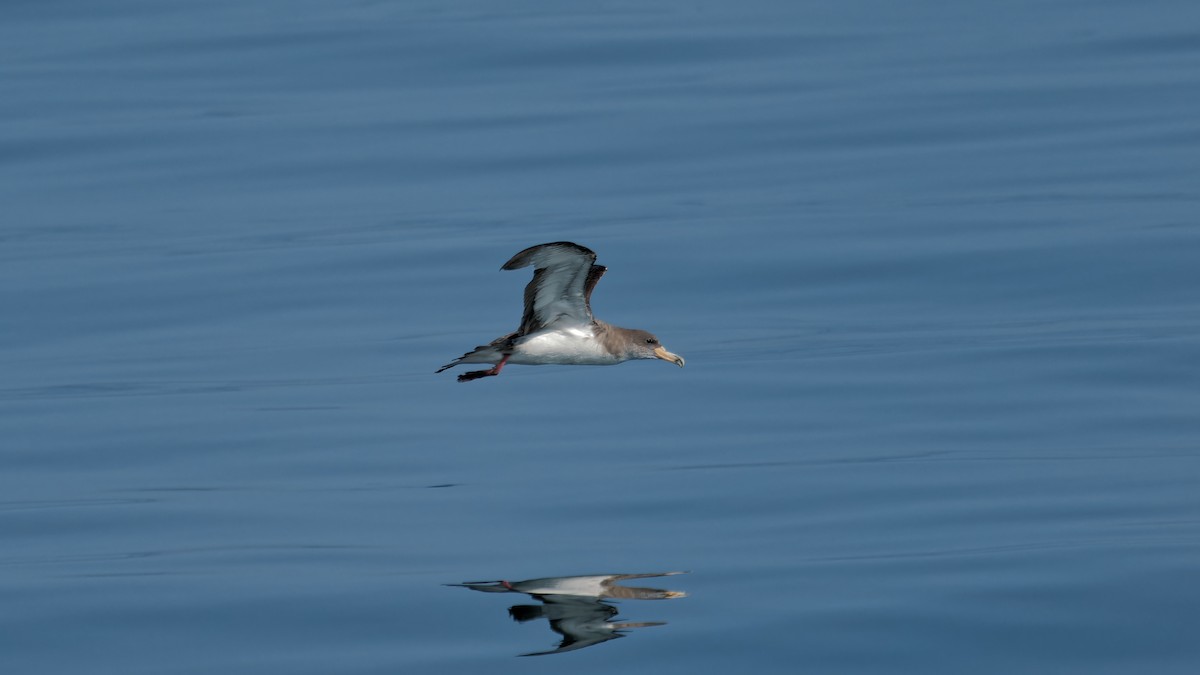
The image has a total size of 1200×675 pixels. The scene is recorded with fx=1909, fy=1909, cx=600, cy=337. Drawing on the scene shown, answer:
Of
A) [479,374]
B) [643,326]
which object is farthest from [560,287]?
[643,326]

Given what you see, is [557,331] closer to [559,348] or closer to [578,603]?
[559,348]

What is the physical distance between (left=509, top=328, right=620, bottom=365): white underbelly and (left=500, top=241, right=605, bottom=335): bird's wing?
0.36 feet

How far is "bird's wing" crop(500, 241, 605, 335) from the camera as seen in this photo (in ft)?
44.7

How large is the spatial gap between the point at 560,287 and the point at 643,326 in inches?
268

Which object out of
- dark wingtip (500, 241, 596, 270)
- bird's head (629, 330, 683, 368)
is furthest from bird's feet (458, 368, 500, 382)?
dark wingtip (500, 241, 596, 270)

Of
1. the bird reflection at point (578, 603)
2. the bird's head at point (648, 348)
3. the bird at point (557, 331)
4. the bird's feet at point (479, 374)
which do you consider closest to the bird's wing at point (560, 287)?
the bird at point (557, 331)

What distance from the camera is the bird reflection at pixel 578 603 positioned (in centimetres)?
1291

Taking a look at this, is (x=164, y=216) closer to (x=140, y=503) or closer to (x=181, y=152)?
(x=181, y=152)

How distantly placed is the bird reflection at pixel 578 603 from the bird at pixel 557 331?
168cm

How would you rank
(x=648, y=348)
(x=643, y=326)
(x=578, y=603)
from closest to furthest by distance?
(x=578, y=603)
(x=648, y=348)
(x=643, y=326)

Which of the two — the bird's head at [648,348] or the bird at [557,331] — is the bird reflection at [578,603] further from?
the bird's head at [648,348]

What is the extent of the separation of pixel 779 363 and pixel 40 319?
30.3ft

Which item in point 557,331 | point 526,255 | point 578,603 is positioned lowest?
point 578,603

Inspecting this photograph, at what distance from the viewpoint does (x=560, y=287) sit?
14406 mm
